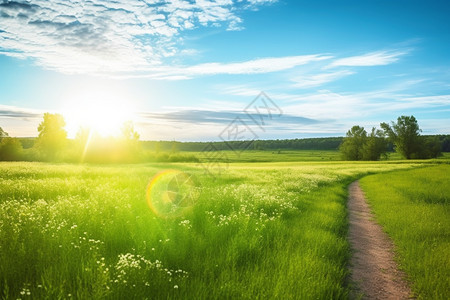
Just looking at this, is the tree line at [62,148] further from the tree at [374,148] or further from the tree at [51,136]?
the tree at [374,148]

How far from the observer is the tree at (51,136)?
6719cm

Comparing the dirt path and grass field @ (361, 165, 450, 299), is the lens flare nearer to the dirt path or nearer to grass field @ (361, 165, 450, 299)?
the dirt path

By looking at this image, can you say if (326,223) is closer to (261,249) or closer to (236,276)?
(261,249)

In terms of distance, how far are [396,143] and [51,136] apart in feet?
363

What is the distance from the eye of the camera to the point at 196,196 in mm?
10562

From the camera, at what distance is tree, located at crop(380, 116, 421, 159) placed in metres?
96.9

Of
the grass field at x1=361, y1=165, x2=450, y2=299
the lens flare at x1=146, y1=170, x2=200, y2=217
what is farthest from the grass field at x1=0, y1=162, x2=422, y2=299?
the grass field at x1=361, y1=165, x2=450, y2=299

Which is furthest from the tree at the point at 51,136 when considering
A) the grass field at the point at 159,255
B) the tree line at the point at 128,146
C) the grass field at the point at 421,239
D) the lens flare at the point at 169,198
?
the grass field at the point at 421,239

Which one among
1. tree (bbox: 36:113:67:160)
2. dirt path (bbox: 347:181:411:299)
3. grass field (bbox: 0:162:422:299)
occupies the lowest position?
dirt path (bbox: 347:181:411:299)

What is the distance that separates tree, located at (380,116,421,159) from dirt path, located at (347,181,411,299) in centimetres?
10491

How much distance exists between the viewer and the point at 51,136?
223ft

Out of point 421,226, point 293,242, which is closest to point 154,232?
point 293,242

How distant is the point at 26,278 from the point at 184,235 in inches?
123

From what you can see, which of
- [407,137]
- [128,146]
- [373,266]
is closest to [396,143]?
[407,137]
